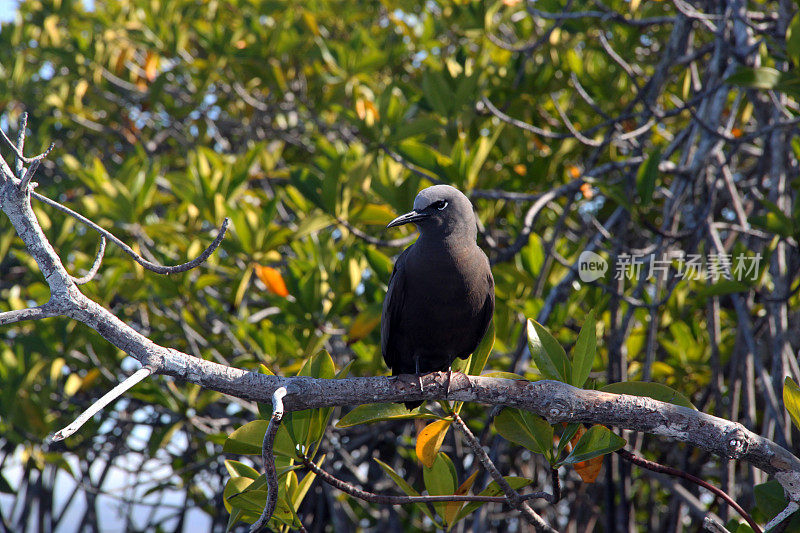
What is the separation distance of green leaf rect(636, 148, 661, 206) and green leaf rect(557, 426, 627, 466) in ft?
4.91

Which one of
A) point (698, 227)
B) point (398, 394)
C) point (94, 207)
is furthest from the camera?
point (94, 207)

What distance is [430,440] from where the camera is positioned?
2379mm

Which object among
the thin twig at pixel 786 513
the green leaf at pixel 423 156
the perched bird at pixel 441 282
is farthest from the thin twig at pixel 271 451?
the green leaf at pixel 423 156

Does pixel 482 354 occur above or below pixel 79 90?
below

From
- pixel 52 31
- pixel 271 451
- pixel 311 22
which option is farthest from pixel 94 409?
pixel 52 31

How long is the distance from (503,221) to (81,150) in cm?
364

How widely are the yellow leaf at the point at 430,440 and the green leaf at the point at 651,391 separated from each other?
568 millimetres

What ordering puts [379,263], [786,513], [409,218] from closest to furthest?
[786,513], [409,218], [379,263]

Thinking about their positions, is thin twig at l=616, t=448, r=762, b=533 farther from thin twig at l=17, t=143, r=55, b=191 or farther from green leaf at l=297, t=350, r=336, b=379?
thin twig at l=17, t=143, r=55, b=191

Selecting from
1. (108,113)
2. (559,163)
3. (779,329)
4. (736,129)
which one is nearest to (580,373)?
(779,329)

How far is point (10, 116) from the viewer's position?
565 cm

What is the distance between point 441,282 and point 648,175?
121 cm

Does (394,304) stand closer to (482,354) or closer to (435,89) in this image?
(482,354)

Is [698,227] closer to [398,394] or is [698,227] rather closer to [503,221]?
[503,221]
